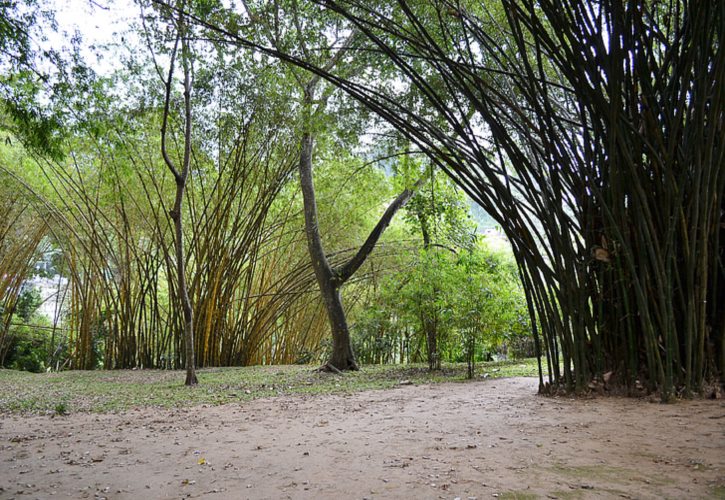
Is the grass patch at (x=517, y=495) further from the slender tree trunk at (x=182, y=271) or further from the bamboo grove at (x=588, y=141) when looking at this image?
→ the slender tree trunk at (x=182, y=271)

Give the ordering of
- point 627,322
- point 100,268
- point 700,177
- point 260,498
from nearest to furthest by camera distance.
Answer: point 260,498 → point 700,177 → point 627,322 → point 100,268

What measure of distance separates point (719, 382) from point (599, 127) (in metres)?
1.33

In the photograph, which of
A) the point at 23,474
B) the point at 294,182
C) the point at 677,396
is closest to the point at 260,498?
the point at 23,474

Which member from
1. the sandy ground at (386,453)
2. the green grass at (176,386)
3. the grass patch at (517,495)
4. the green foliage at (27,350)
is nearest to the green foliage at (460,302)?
the green grass at (176,386)

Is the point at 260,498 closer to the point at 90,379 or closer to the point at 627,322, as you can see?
the point at 627,322

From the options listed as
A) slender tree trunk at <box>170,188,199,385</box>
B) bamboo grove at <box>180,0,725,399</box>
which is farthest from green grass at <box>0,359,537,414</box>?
bamboo grove at <box>180,0,725,399</box>

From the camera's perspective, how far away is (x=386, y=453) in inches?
68.2

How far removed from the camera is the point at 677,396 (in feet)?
7.66

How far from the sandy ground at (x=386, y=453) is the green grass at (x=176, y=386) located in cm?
54

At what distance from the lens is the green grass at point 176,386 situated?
3252 mm

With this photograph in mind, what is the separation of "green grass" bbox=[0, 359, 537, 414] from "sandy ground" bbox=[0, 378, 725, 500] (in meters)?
0.54

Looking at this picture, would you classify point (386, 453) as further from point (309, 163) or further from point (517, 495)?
point (309, 163)

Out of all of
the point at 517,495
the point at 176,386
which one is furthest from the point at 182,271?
the point at 517,495

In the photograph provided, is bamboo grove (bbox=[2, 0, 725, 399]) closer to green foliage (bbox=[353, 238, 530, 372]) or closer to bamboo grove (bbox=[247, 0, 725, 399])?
bamboo grove (bbox=[247, 0, 725, 399])
